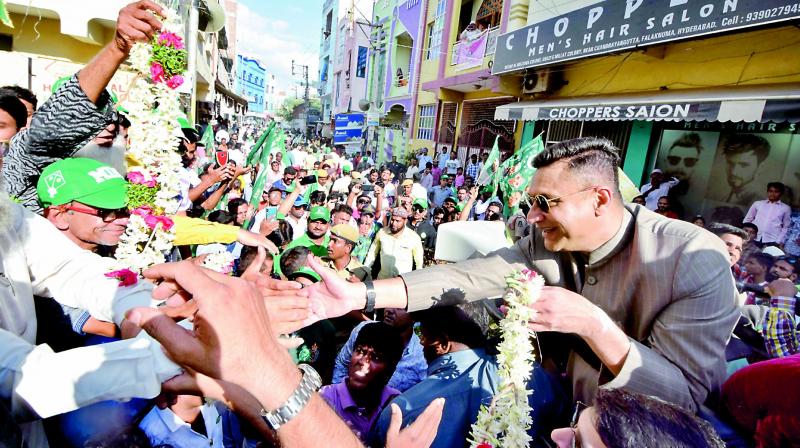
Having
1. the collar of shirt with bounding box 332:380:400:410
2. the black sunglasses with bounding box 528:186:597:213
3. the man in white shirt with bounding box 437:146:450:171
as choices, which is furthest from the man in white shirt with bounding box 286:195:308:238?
the man in white shirt with bounding box 437:146:450:171

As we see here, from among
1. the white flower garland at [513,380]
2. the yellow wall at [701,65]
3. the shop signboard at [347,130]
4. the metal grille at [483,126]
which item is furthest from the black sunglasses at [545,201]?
the shop signboard at [347,130]

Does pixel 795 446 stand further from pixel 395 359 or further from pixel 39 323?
pixel 39 323

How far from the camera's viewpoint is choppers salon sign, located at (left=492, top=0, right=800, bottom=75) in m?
6.09

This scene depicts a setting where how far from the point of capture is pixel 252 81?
231 feet

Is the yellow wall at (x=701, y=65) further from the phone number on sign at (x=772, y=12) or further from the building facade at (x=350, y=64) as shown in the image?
the building facade at (x=350, y=64)

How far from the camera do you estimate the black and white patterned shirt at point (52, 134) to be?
6.87ft

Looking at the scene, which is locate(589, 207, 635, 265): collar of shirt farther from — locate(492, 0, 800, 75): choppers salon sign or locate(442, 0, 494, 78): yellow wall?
locate(442, 0, 494, 78): yellow wall

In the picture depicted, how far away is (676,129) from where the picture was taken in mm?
8438

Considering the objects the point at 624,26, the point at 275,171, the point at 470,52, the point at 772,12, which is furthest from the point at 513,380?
the point at 470,52

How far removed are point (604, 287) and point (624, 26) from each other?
790cm

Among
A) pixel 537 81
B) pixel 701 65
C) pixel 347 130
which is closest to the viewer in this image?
pixel 701 65

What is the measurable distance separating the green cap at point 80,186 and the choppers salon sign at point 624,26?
7974 mm

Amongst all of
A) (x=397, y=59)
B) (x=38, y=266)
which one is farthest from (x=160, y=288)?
(x=397, y=59)

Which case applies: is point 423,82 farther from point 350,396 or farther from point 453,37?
point 350,396
